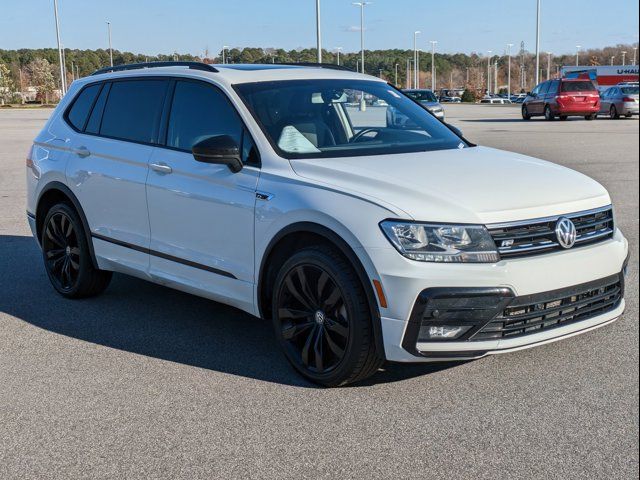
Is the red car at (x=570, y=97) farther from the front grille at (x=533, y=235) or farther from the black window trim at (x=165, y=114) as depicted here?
the front grille at (x=533, y=235)

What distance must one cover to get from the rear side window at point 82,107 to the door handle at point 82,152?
25 cm

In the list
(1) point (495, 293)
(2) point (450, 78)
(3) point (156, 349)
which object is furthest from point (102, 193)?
(2) point (450, 78)

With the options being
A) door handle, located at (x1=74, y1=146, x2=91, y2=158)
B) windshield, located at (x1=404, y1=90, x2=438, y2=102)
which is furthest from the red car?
door handle, located at (x1=74, y1=146, x2=91, y2=158)

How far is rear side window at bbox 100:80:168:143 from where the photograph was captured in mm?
5770

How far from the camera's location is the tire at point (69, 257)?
6359 millimetres

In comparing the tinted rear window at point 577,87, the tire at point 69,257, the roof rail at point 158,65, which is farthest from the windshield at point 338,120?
the tinted rear window at point 577,87

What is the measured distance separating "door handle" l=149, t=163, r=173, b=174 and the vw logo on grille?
2508 millimetres

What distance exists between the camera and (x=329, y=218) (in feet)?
14.1

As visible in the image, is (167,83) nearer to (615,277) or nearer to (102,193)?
(102,193)

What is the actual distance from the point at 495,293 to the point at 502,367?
940mm

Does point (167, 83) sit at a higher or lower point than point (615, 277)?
higher

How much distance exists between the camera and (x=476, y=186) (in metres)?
4.31

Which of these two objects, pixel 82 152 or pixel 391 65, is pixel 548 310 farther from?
pixel 391 65

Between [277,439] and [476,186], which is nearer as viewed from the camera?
[277,439]
